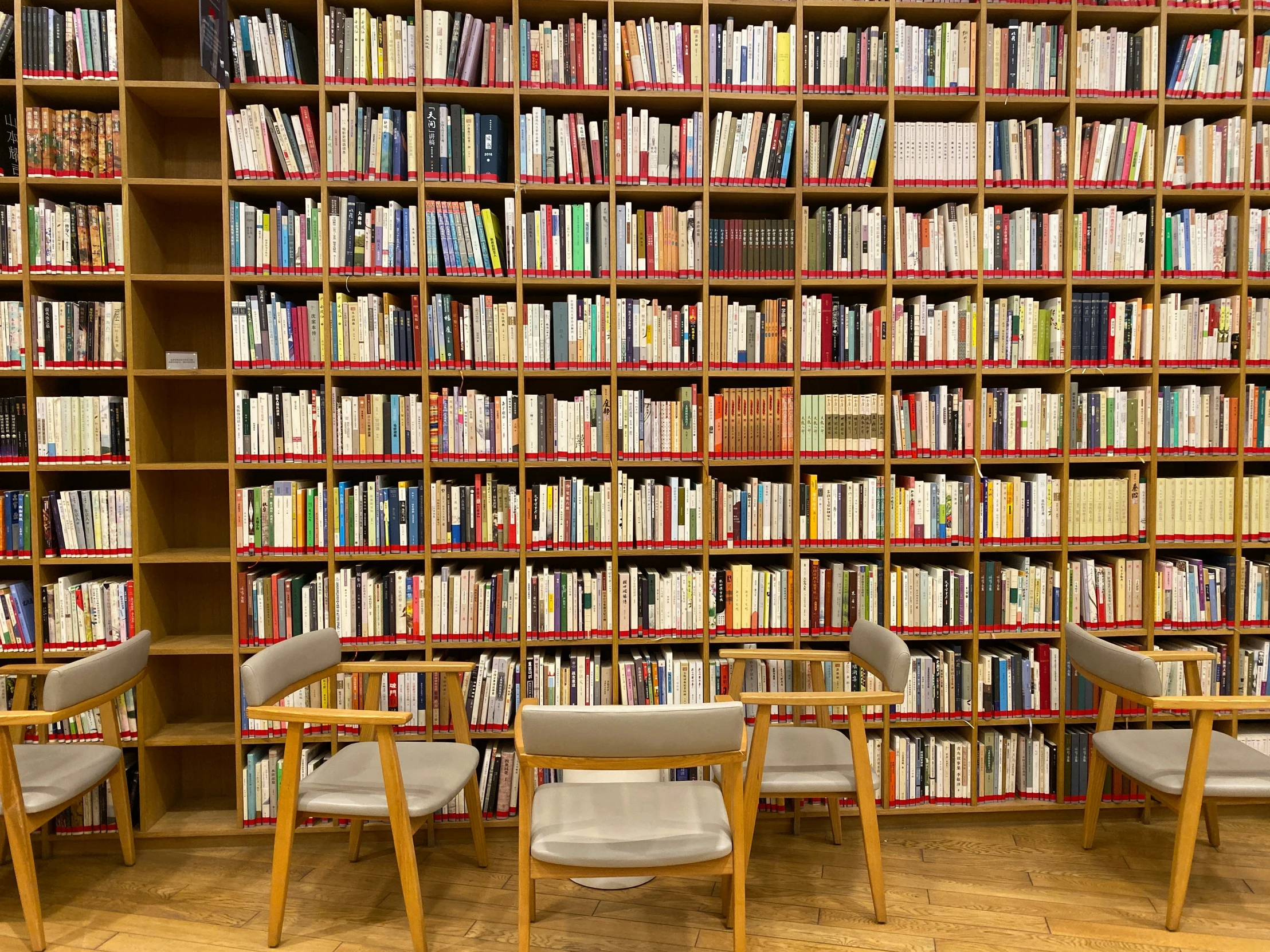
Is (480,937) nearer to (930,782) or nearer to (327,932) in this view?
(327,932)

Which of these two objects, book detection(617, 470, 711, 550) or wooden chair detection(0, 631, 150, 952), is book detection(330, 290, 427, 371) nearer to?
book detection(617, 470, 711, 550)

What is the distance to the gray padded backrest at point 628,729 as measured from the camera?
202 centimetres

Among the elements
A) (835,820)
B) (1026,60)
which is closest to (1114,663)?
(835,820)

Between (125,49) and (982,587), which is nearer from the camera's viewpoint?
(125,49)

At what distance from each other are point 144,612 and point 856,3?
3.65m

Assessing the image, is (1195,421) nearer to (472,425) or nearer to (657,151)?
(657,151)

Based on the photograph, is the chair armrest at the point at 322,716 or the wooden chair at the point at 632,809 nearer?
the wooden chair at the point at 632,809

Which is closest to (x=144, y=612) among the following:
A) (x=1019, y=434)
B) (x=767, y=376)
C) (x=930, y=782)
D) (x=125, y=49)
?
(x=125, y=49)

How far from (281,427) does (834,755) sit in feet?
7.84

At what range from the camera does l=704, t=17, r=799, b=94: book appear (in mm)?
3111

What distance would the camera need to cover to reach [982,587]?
10.8 ft

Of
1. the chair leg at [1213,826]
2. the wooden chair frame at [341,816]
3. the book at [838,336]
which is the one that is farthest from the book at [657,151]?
the chair leg at [1213,826]

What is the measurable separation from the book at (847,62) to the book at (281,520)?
8.21ft

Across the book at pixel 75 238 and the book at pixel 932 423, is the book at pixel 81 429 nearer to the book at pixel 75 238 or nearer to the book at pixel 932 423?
the book at pixel 75 238
